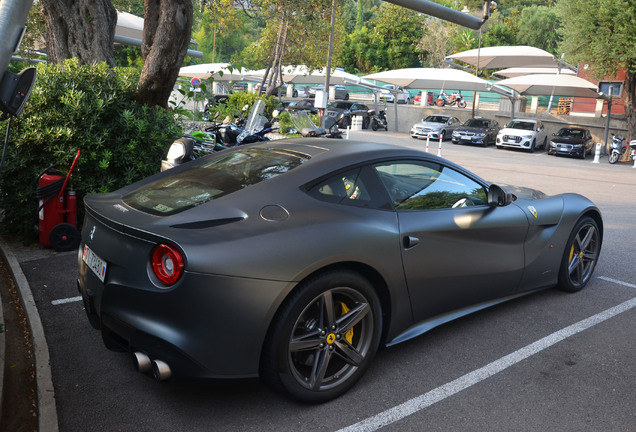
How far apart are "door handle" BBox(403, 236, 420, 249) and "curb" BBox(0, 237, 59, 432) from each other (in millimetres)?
2184

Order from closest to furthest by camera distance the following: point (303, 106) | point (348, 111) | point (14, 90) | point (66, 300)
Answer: point (14, 90)
point (66, 300)
point (348, 111)
point (303, 106)

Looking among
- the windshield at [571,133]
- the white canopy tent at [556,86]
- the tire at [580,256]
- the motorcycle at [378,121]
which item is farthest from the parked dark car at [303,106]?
the tire at [580,256]

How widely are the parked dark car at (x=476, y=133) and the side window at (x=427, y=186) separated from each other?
2389 centimetres

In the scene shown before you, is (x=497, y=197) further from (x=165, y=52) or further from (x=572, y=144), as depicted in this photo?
(x=572, y=144)

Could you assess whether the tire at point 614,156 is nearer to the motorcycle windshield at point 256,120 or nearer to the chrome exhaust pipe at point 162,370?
the motorcycle windshield at point 256,120

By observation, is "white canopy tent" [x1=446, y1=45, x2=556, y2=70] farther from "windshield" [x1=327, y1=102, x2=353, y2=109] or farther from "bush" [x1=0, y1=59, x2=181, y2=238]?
"bush" [x1=0, y1=59, x2=181, y2=238]

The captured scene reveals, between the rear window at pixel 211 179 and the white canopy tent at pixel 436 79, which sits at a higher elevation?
the white canopy tent at pixel 436 79

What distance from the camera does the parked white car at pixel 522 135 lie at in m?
25.9

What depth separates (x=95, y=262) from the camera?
10.6ft

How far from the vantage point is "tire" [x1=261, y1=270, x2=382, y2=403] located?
3.02 m

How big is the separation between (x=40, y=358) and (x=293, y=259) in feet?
6.28

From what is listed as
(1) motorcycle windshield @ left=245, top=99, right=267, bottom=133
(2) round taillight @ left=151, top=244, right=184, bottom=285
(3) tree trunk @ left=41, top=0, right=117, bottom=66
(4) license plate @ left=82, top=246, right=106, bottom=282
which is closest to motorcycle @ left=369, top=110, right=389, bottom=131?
(1) motorcycle windshield @ left=245, top=99, right=267, bottom=133

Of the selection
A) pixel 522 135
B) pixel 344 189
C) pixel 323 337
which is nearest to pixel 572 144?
pixel 522 135

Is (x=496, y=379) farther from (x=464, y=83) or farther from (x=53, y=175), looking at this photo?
(x=464, y=83)
